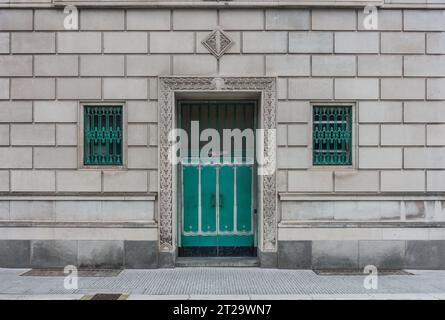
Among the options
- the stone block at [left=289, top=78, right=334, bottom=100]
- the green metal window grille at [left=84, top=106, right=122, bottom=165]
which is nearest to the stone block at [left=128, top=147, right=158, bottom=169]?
the green metal window grille at [left=84, top=106, right=122, bottom=165]

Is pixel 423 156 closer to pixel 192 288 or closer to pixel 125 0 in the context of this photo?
pixel 192 288

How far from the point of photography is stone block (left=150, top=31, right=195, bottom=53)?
9.43 m

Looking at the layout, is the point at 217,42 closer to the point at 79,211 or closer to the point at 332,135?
the point at 332,135

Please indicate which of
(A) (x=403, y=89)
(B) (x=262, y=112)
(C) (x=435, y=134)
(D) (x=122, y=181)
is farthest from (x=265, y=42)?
(D) (x=122, y=181)

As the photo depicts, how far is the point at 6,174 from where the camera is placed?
945cm

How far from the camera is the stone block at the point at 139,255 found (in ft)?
30.6

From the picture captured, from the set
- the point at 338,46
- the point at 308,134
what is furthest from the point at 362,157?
the point at 338,46

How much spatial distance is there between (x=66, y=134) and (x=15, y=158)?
1.35 m

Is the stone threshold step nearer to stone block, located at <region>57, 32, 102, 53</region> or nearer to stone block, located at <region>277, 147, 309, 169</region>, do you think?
stone block, located at <region>277, 147, 309, 169</region>

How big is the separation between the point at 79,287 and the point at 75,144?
3357 millimetres

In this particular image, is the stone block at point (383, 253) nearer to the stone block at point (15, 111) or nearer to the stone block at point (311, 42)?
the stone block at point (311, 42)

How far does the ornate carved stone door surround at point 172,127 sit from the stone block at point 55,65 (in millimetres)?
2154

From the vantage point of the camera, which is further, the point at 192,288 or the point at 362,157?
the point at 362,157
